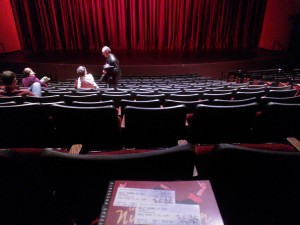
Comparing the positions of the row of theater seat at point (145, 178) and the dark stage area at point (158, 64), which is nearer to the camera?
the row of theater seat at point (145, 178)

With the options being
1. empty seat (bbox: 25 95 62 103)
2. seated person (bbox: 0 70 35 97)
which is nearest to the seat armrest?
empty seat (bbox: 25 95 62 103)

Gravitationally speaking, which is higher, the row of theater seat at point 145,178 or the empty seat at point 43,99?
→ the row of theater seat at point 145,178

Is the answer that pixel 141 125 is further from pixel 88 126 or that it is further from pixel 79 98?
pixel 79 98

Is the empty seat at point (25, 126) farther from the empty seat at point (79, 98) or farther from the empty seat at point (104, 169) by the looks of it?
the empty seat at point (104, 169)

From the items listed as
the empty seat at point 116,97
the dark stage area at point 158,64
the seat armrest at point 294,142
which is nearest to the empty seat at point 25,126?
the empty seat at point 116,97

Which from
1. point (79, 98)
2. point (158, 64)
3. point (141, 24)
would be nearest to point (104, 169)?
point (79, 98)

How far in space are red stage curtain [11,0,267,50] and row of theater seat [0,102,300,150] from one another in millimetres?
11832

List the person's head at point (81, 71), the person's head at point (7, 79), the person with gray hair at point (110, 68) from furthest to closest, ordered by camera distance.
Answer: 1. the person with gray hair at point (110, 68)
2. the person's head at point (81, 71)
3. the person's head at point (7, 79)

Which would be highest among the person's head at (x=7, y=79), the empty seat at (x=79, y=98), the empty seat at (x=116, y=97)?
the person's head at (x=7, y=79)

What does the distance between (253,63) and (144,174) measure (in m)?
10.3

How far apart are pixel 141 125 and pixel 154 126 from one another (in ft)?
0.37

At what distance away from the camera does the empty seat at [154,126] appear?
1.98 m

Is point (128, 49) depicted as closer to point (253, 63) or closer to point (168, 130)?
point (253, 63)

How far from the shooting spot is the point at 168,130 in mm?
2150
